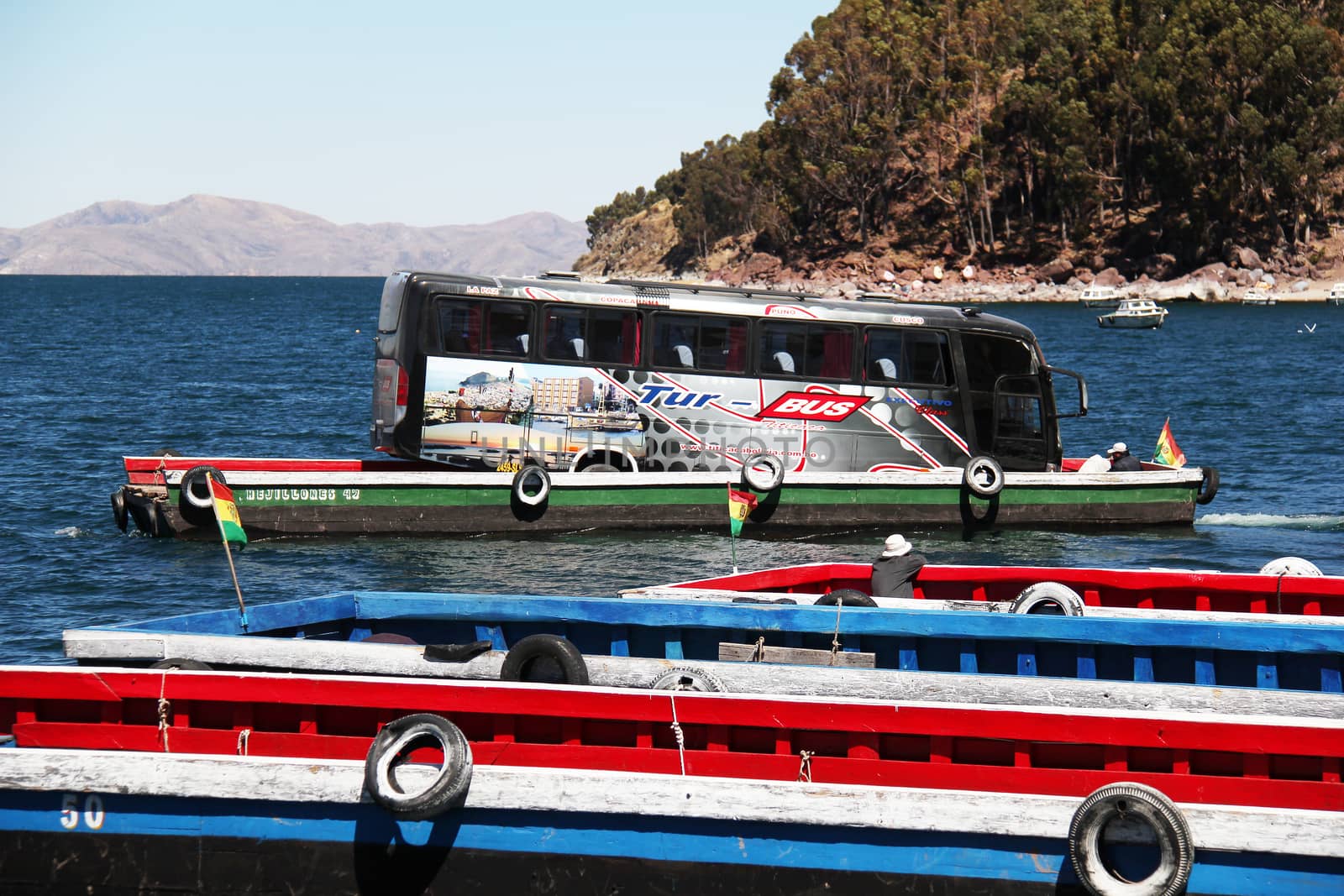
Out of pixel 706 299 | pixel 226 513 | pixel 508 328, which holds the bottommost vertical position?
pixel 226 513

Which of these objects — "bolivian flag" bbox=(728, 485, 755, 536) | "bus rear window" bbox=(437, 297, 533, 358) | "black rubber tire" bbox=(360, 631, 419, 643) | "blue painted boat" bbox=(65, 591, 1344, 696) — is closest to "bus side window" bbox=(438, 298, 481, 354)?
"bus rear window" bbox=(437, 297, 533, 358)

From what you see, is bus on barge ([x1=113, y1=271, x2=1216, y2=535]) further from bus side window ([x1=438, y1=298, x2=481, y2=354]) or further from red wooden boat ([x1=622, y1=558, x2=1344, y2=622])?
red wooden boat ([x1=622, y1=558, x2=1344, y2=622])

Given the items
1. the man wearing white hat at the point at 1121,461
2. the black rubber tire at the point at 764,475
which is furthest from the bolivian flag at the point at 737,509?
the man wearing white hat at the point at 1121,461

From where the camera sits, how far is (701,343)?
2209cm

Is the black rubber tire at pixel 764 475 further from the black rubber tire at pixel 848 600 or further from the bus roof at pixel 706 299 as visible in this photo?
the black rubber tire at pixel 848 600

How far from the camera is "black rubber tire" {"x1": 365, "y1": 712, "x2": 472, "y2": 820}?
8.32 m

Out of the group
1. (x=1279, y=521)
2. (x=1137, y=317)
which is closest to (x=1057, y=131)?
(x=1137, y=317)

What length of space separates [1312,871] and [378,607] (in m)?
7.30

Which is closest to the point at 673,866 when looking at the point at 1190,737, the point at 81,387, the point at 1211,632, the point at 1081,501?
the point at 1190,737

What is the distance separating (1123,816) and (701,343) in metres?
14.8

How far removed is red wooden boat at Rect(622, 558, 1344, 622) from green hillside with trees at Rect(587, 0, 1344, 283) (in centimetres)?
9509

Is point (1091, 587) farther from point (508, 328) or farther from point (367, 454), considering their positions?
point (367, 454)

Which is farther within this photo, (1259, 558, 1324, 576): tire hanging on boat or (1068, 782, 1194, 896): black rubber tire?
(1259, 558, 1324, 576): tire hanging on boat

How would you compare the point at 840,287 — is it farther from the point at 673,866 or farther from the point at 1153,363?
the point at 673,866
